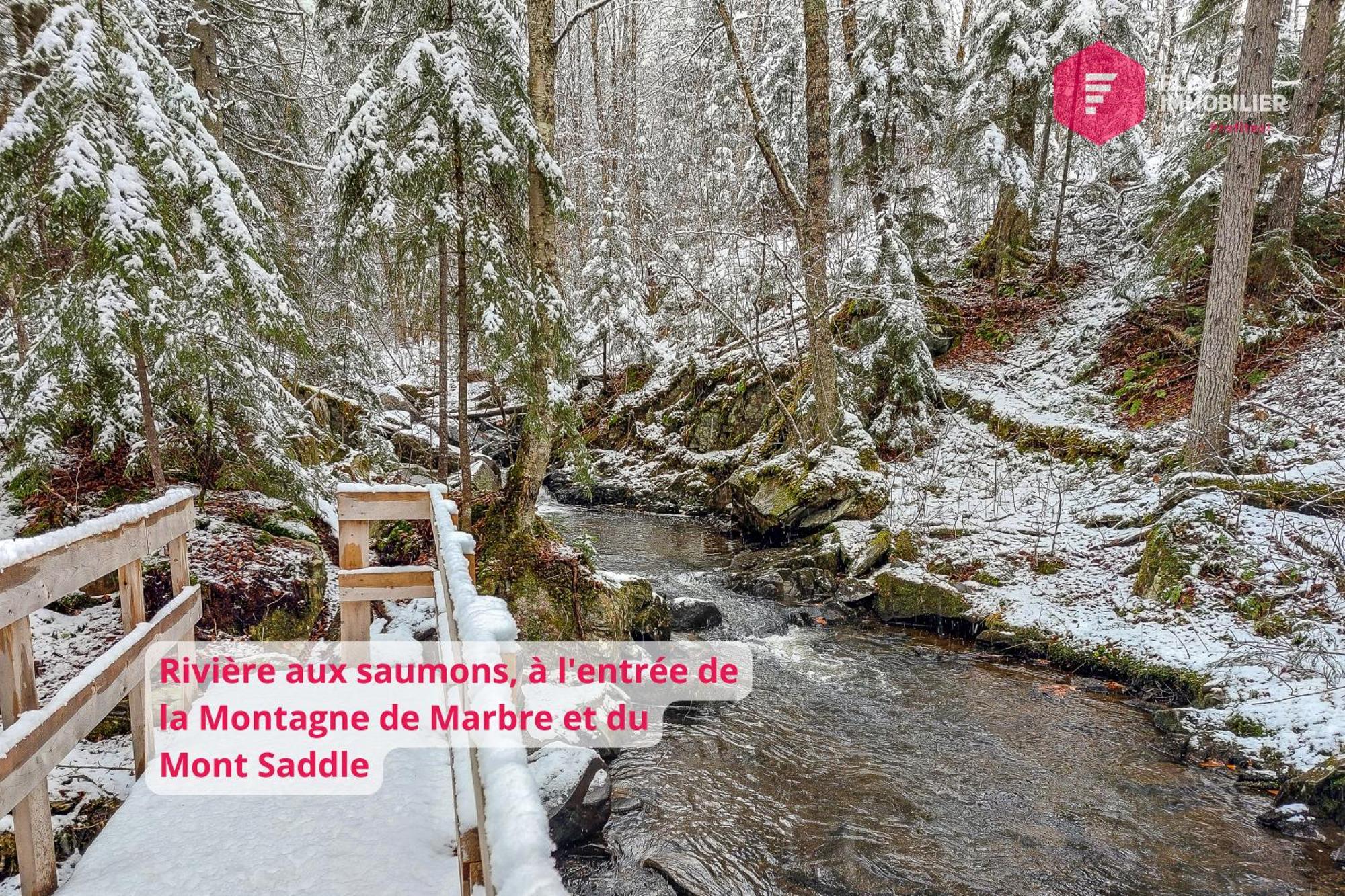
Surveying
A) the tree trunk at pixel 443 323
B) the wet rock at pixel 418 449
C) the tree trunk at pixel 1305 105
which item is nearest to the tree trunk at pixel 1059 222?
the tree trunk at pixel 1305 105

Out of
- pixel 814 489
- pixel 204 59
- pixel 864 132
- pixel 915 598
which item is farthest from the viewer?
pixel 864 132

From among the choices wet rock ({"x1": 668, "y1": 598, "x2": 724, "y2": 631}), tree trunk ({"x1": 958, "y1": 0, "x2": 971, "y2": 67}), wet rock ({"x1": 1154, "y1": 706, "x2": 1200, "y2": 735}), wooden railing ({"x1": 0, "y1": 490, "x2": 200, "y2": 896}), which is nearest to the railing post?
wooden railing ({"x1": 0, "y1": 490, "x2": 200, "y2": 896})

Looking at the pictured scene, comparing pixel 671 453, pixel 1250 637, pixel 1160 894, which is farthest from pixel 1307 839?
pixel 671 453

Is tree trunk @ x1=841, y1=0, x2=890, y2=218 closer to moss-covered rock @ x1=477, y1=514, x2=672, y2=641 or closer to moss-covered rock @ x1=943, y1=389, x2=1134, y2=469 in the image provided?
moss-covered rock @ x1=943, y1=389, x2=1134, y2=469

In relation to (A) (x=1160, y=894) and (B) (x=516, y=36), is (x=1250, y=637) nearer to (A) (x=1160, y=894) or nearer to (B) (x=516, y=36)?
(A) (x=1160, y=894)

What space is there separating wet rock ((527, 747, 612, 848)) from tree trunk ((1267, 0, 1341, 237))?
1399cm

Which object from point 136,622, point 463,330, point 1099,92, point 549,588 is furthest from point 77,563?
point 1099,92

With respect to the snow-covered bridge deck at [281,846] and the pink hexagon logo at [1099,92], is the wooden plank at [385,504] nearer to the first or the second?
the snow-covered bridge deck at [281,846]

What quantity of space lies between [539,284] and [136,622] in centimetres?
522

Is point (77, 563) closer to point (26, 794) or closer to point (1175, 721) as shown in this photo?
point (26, 794)

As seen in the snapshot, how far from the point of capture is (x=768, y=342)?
18281 millimetres

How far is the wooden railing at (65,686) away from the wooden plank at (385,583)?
1.06 m

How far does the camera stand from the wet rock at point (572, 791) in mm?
4719

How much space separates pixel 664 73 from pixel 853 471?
39.7 ft
